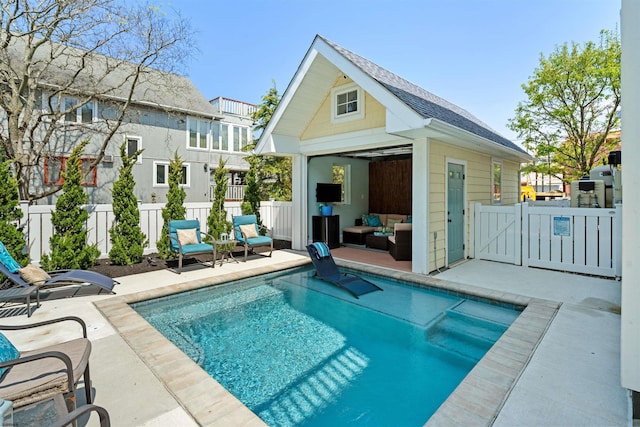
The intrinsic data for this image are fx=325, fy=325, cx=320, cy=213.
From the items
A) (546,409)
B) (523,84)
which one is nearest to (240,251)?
(546,409)

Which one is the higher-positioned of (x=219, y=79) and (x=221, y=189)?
(x=219, y=79)

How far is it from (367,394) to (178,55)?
34.7ft

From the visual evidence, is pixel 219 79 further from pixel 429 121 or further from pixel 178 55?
pixel 429 121

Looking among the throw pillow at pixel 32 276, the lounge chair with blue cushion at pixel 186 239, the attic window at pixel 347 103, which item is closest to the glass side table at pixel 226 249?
the lounge chair with blue cushion at pixel 186 239

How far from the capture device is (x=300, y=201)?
986 centimetres

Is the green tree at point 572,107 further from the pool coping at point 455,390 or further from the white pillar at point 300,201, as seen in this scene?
the pool coping at point 455,390

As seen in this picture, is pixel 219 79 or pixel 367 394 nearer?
pixel 367 394

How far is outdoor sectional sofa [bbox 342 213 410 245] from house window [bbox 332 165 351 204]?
101cm

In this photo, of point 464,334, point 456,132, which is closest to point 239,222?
point 456,132

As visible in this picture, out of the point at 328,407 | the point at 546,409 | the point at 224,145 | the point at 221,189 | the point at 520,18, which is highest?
the point at 520,18

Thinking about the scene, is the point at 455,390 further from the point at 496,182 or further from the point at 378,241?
the point at 496,182

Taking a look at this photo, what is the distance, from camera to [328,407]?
3.05m

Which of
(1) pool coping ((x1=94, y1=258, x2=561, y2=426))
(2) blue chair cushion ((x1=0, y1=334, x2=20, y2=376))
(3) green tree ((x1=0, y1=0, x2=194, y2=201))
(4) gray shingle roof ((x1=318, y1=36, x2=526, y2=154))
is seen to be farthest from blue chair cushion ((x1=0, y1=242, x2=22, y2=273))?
(4) gray shingle roof ((x1=318, y1=36, x2=526, y2=154))

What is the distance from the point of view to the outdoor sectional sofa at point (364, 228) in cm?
1105
